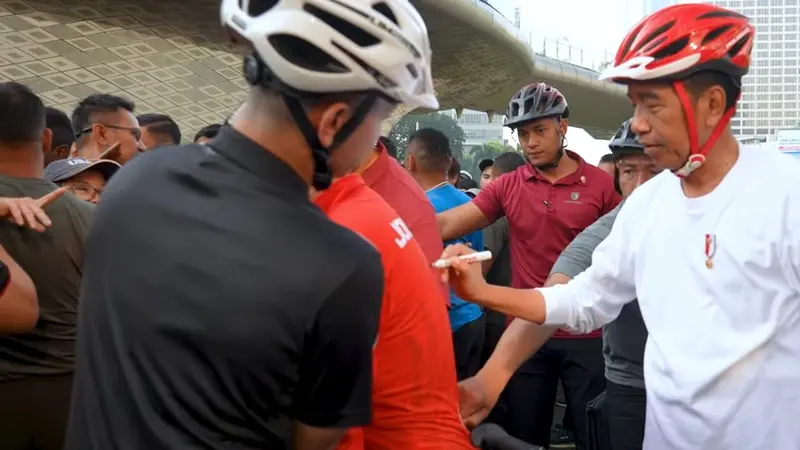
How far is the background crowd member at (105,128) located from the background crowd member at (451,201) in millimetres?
1999

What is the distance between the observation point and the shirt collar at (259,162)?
1493mm

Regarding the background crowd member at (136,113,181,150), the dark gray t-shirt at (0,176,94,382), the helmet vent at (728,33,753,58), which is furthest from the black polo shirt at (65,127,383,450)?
the background crowd member at (136,113,181,150)

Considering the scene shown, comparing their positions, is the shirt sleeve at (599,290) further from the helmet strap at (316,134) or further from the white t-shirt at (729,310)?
the helmet strap at (316,134)

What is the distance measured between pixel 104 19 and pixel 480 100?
15.9m

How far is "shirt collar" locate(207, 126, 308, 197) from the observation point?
1.49 meters

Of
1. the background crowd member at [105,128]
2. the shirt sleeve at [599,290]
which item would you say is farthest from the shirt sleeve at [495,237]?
the shirt sleeve at [599,290]

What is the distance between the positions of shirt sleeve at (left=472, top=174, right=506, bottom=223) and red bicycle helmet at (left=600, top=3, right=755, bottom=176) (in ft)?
8.05

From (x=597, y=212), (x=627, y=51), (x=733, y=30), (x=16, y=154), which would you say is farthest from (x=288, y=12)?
(x=597, y=212)

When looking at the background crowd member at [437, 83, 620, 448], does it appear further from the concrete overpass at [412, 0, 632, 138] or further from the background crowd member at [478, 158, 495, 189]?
the concrete overpass at [412, 0, 632, 138]

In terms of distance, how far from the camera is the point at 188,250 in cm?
139

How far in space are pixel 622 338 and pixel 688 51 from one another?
1.59 meters

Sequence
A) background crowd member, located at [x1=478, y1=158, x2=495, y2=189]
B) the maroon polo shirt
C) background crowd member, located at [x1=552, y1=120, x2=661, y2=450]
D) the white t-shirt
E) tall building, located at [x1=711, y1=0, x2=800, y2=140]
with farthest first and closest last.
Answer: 1. tall building, located at [x1=711, y1=0, x2=800, y2=140]
2. background crowd member, located at [x1=478, y1=158, x2=495, y2=189]
3. the maroon polo shirt
4. background crowd member, located at [x1=552, y1=120, x2=661, y2=450]
5. the white t-shirt

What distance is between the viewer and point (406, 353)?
1.98 meters

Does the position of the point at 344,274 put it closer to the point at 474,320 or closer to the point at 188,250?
the point at 188,250
